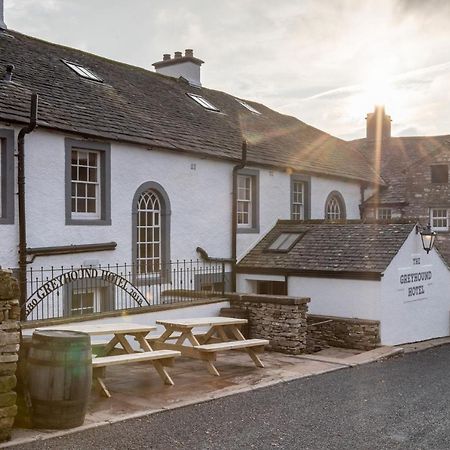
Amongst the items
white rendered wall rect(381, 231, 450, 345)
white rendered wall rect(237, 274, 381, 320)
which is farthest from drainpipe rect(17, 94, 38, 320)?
white rendered wall rect(381, 231, 450, 345)

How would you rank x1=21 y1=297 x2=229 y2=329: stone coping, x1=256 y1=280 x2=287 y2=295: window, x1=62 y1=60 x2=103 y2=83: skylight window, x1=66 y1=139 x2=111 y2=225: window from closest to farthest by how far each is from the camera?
x1=21 y1=297 x2=229 y2=329: stone coping
x1=66 y1=139 x2=111 y2=225: window
x1=62 y1=60 x2=103 y2=83: skylight window
x1=256 y1=280 x2=287 y2=295: window

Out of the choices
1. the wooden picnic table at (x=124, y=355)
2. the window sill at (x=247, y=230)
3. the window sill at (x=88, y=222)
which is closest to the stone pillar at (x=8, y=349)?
the wooden picnic table at (x=124, y=355)

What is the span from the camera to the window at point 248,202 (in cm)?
1703

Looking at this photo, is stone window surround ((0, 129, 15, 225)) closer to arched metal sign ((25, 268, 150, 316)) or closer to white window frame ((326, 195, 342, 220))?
arched metal sign ((25, 268, 150, 316))

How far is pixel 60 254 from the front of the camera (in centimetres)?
1166

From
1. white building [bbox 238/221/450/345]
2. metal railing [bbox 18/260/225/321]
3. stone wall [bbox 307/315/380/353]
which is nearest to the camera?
metal railing [bbox 18/260/225/321]

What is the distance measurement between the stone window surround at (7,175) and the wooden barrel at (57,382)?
473 centimetres

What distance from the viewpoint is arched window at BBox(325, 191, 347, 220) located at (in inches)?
827

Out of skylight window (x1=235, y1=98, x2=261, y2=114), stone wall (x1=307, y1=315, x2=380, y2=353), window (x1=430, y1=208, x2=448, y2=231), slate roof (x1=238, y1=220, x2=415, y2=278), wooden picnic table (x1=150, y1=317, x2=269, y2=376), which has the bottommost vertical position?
stone wall (x1=307, y1=315, x2=380, y2=353)

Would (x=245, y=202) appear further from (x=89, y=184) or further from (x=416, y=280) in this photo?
(x=89, y=184)

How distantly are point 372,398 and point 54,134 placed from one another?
7.40m

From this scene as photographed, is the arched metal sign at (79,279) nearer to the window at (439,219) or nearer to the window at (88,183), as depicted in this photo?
the window at (88,183)

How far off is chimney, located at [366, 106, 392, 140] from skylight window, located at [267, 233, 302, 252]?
802 inches

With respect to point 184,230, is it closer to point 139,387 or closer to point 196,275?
point 196,275
